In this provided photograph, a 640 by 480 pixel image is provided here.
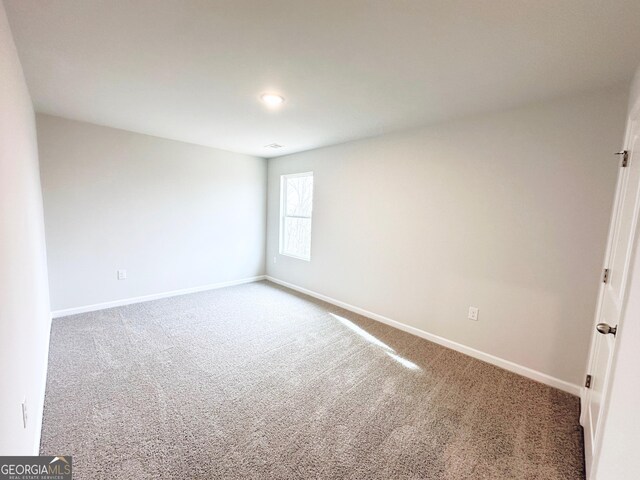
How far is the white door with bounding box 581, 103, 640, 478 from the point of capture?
1307mm

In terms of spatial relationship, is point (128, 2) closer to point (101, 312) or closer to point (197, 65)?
point (197, 65)

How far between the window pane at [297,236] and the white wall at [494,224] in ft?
3.09

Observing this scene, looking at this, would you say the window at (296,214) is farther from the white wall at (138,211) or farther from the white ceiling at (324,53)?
the white ceiling at (324,53)

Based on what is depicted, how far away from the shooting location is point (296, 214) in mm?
4820

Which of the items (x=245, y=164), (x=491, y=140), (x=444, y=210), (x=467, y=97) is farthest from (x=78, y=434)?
(x=245, y=164)

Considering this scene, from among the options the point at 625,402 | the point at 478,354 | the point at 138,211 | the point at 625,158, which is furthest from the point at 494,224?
the point at 138,211

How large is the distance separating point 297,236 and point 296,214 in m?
0.38

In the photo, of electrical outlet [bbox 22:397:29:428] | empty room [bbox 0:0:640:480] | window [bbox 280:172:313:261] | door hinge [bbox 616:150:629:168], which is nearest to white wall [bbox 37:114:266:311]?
empty room [bbox 0:0:640:480]

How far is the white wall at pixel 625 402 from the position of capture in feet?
3.41

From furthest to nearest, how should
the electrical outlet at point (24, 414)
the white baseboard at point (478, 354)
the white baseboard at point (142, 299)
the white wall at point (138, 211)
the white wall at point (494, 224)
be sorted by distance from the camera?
the white baseboard at point (142, 299)
the white wall at point (138, 211)
the white baseboard at point (478, 354)
the white wall at point (494, 224)
the electrical outlet at point (24, 414)

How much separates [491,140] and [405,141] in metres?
0.88

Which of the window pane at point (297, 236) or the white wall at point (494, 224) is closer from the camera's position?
the white wall at point (494, 224)

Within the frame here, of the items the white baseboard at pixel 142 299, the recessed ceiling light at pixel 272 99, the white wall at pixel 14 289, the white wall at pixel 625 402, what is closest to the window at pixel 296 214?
the white baseboard at pixel 142 299

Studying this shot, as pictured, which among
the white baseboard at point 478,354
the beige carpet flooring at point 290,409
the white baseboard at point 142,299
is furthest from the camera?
the white baseboard at point 142,299
